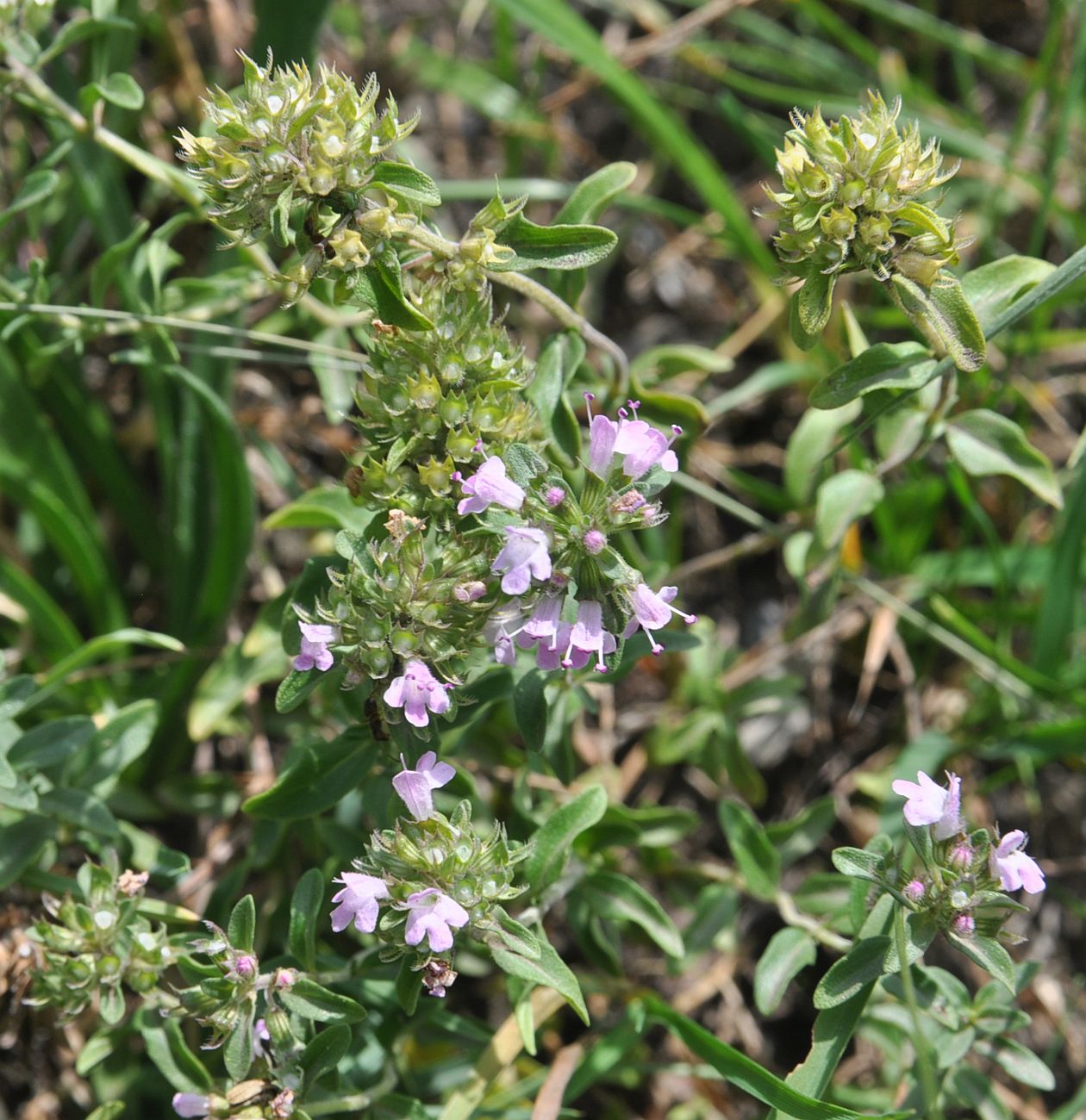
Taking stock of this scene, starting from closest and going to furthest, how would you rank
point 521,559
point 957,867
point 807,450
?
point 521,559 → point 957,867 → point 807,450

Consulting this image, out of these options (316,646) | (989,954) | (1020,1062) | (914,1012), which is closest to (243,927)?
(316,646)

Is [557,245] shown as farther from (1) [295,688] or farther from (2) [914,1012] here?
(2) [914,1012]

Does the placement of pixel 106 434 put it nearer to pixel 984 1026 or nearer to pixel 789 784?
pixel 789 784

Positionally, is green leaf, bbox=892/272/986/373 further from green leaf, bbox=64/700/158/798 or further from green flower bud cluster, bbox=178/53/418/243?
green leaf, bbox=64/700/158/798

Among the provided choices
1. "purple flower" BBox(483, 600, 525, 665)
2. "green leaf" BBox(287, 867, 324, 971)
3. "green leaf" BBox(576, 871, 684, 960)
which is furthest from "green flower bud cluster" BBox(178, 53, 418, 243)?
"green leaf" BBox(576, 871, 684, 960)

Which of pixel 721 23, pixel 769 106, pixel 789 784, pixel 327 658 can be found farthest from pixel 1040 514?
pixel 327 658

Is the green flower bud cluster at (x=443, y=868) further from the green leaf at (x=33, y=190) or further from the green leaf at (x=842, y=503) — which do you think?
the green leaf at (x=33, y=190)
